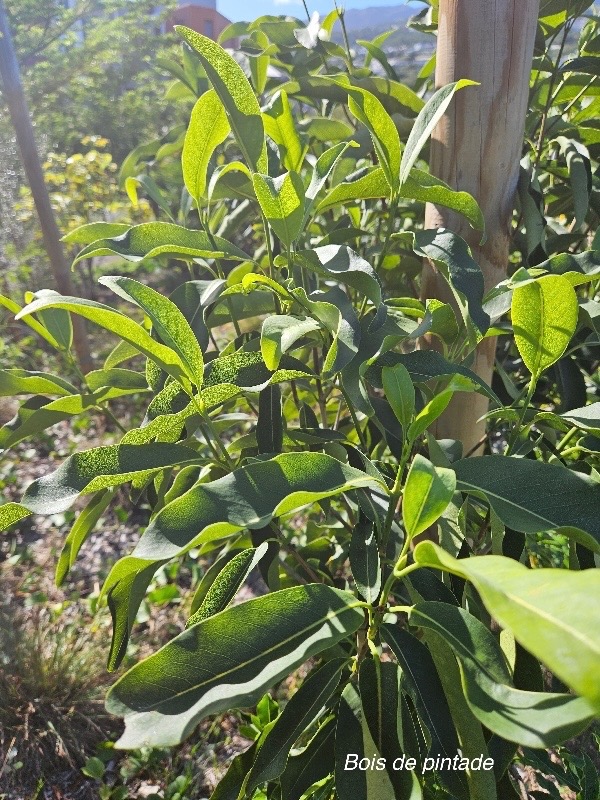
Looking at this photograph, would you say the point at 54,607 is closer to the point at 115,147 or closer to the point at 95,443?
the point at 95,443

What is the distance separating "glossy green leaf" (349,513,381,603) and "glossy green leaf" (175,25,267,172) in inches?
22.3

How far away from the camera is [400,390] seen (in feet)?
2.47

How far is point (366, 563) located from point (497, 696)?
0.28 meters

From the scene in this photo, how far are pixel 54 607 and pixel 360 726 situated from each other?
1928 mm

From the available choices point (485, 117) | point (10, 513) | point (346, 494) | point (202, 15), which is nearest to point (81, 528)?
point (10, 513)

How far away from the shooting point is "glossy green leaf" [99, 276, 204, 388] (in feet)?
2.39

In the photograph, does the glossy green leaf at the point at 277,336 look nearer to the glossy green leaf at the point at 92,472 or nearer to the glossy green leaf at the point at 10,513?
the glossy green leaf at the point at 92,472

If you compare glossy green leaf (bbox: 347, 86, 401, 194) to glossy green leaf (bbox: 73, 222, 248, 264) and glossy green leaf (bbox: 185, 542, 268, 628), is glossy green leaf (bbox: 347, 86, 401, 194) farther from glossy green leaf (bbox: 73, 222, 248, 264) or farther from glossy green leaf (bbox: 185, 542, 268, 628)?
glossy green leaf (bbox: 185, 542, 268, 628)

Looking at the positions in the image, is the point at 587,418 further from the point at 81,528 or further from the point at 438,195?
the point at 81,528

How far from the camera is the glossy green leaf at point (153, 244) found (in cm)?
86

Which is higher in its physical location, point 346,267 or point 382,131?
point 382,131

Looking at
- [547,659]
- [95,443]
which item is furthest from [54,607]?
[547,659]

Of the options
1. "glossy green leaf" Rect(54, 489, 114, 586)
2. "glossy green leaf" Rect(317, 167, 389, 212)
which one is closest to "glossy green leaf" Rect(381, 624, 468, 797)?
"glossy green leaf" Rect(54, 489, 114, 586)

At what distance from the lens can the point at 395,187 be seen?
2.93ft
